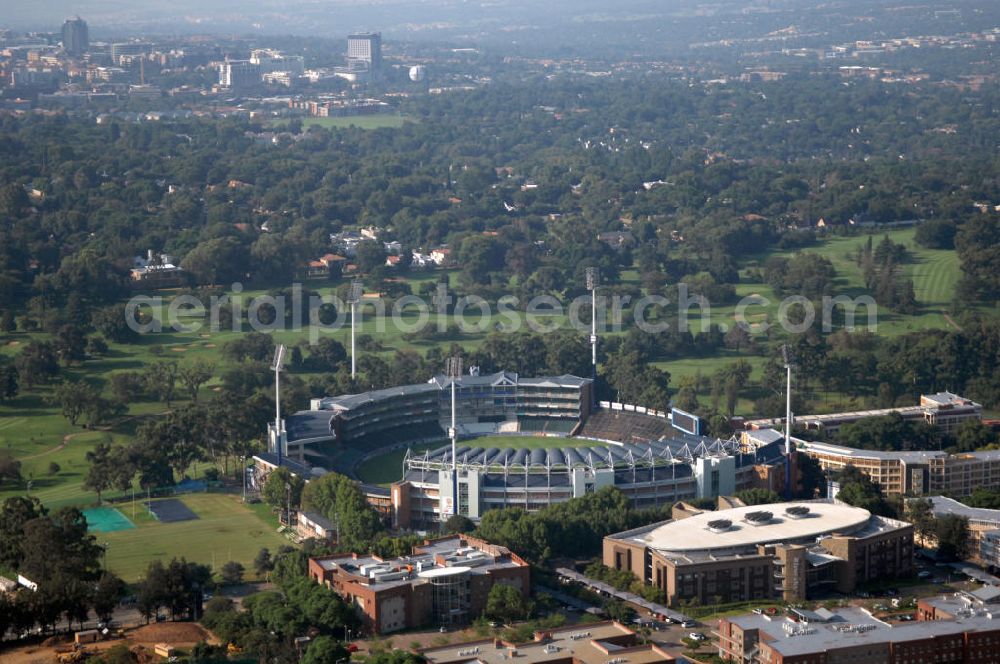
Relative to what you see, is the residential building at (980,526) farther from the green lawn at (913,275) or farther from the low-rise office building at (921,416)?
the green lawn at (913,275)

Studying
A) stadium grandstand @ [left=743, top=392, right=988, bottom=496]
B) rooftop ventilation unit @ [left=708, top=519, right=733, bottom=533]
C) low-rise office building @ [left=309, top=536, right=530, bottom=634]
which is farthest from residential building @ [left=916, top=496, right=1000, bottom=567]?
low-rise office building @ [left=309, top=536, right=530, bottom=634]

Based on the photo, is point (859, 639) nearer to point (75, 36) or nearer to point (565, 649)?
point (565, 649)

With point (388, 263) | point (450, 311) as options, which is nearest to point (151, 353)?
point (450, 311)

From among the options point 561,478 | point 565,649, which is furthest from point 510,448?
point 565,649

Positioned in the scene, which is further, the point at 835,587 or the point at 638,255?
the point at 638,255

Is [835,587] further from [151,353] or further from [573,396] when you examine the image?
[151,353]

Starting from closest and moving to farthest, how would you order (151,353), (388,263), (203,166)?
1. (151,353)
2. (388,263)
3. (203,166)
